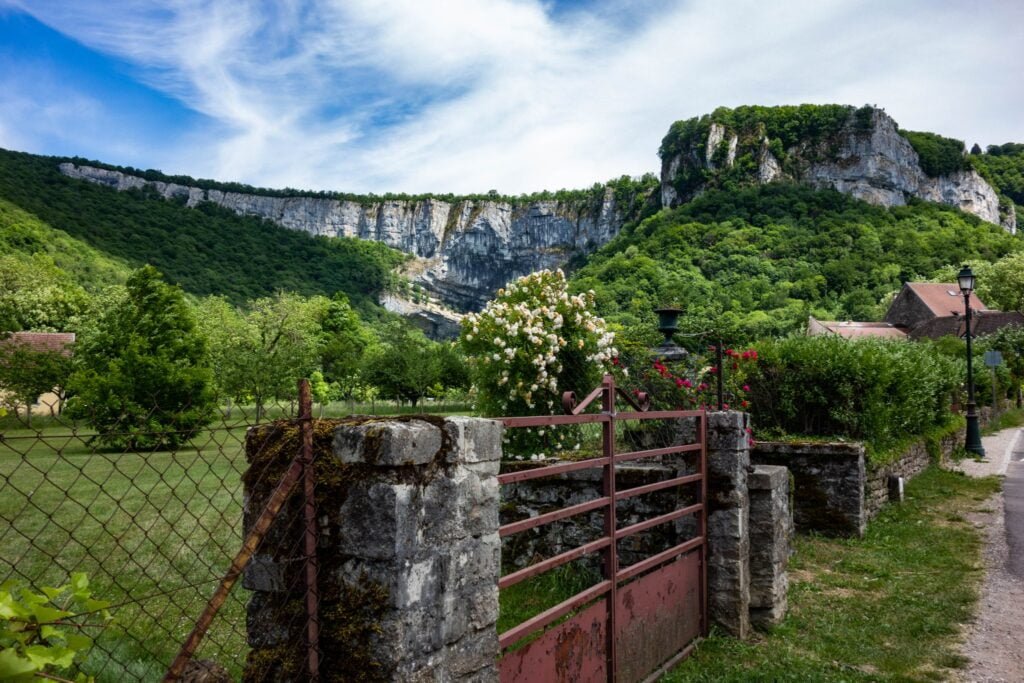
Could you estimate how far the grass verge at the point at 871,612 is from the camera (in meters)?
4.94

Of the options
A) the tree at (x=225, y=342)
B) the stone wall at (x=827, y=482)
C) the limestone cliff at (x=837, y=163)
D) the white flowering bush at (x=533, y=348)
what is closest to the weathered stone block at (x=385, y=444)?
the white flowering bush at (x=533, y=348)

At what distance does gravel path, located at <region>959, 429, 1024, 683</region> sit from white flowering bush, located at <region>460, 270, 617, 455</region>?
4839mm

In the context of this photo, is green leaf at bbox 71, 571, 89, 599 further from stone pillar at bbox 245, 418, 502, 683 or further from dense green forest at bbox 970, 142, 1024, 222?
dense green forest at bbox 970, 142, 1024, 222

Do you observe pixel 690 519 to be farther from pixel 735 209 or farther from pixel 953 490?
pixel 735 209

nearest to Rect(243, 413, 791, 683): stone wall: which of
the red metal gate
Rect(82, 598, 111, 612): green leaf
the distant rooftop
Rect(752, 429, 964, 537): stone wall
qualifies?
the red metal gate

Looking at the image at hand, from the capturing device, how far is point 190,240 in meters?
93.0

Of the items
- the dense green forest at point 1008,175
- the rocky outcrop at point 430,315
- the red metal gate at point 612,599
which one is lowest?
the red metal gate at point 612,599

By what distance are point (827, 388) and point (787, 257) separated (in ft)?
215

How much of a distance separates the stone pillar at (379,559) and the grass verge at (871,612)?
2.67m

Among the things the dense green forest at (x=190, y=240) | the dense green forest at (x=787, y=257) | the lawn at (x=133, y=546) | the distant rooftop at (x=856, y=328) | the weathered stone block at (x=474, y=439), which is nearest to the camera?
the lawn at (x=133, y=546)

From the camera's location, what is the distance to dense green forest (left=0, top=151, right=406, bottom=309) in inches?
3194

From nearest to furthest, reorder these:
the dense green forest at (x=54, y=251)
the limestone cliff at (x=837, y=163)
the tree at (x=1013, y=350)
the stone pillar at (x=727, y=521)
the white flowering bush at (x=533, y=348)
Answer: the stone pillar at (x=727, y=521) < the white flowering bush at (x=533, y=348) < the tree at (x=1013, y=350) < the dense green forest at (x=54, y=251) < the limestone cliff at (x=837, y=163)

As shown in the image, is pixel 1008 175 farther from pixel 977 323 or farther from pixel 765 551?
pixel 765 551

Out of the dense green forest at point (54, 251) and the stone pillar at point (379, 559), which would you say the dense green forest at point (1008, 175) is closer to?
the dense green forest at point (54, 251)
